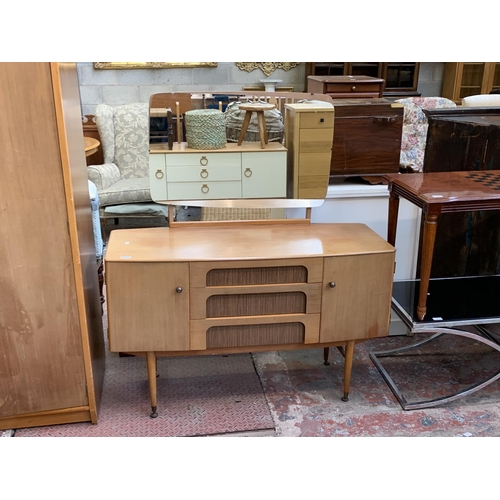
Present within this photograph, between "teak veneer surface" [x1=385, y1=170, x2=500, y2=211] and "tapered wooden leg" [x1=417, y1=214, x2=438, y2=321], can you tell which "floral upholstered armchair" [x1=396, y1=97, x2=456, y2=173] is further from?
"tapered wooden leg" [x1=417, y1=214, x2=438, y2=321]

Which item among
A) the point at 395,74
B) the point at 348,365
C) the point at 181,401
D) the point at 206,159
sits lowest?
the point at 181,401

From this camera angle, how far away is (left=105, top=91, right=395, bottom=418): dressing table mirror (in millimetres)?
1837

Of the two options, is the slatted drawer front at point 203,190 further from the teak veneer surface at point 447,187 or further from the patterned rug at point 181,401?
the patterned rug at point 181,401

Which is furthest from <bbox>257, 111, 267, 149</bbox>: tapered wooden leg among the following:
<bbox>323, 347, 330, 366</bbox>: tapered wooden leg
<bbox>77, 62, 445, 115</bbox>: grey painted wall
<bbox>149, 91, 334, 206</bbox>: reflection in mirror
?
<bbox>77, 62, 445, 115</bbox>: grey painted wall

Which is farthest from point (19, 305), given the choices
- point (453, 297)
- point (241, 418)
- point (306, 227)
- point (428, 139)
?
point (428, 139)

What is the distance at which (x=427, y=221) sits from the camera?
185cm

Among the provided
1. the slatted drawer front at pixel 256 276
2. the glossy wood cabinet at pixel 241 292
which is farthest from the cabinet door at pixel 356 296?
the slatted drawer front at pixel 256 276

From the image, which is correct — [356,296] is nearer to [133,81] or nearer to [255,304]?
[255,304]

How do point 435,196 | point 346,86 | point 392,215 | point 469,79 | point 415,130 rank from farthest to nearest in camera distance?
point 469,79
point 415,130
point 346,86
point 392,215
point 435,196

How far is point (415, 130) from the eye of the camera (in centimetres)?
371

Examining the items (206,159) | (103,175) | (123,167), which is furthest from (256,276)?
(103,175)

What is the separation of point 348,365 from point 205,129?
3.56 feet

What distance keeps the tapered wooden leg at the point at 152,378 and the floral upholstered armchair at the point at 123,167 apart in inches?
25.5

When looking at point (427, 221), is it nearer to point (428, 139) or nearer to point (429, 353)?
point (428, 139)
